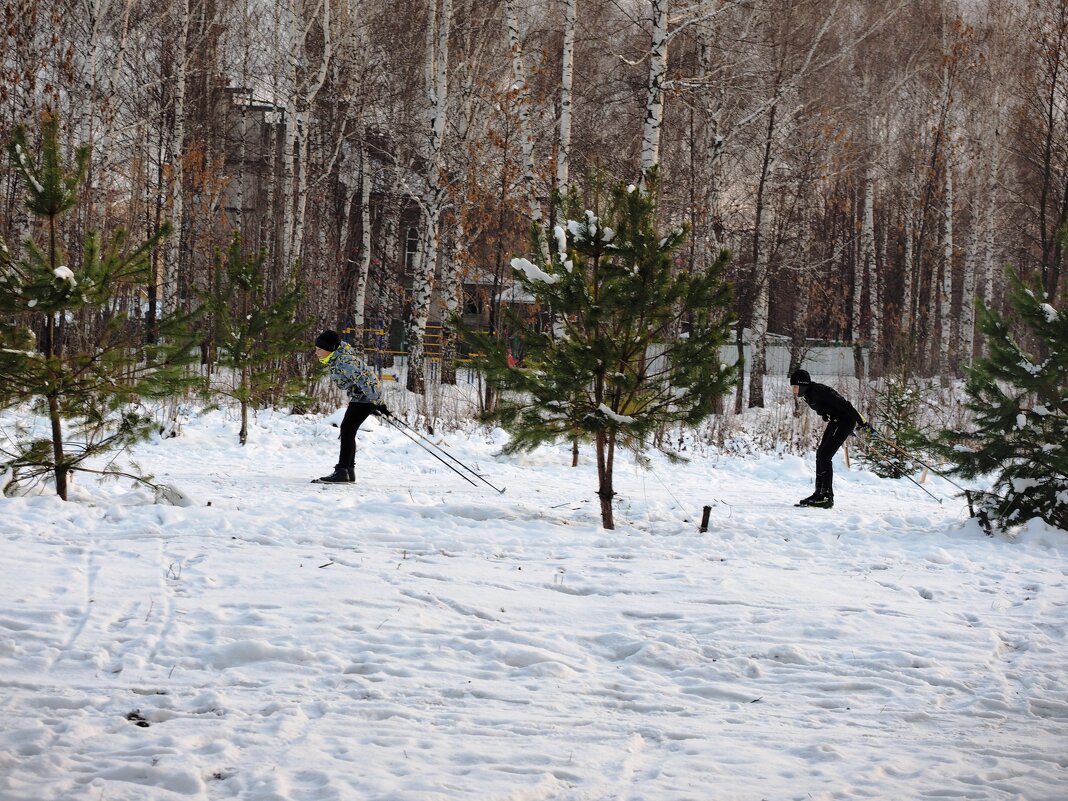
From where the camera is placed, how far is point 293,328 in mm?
12930

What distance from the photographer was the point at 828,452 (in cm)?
1048

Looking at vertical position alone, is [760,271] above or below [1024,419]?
above

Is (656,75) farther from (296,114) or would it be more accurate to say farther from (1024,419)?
(296,114)

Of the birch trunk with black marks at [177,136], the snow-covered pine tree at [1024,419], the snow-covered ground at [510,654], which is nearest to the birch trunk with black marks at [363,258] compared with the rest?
the birch trunk with black marks at [177,136]

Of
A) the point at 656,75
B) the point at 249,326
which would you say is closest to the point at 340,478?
the point at 249,326

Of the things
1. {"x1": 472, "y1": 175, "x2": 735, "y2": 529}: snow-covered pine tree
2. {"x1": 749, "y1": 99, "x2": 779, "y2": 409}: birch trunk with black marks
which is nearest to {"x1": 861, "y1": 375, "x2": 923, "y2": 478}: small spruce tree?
{"x1": 472, "y1": 175, "x2": 735, "y2": 529}: snow-covered pine tree

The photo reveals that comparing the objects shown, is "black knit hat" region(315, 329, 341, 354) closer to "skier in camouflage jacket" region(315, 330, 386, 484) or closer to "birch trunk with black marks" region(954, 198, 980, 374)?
"skier in camouflage jacket" region(315, 330, 386, 484)

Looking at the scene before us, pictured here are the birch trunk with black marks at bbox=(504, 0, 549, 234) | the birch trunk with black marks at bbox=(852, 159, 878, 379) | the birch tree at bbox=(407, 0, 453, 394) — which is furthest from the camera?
the birch trunk with black marks at bbox=(852, 159, 878, 379)

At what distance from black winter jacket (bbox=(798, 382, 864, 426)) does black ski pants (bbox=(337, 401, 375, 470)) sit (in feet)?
16.2

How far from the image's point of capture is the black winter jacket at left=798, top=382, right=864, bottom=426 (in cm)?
1074

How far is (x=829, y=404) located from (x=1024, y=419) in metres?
2.74

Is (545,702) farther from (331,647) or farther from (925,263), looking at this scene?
(925,263)

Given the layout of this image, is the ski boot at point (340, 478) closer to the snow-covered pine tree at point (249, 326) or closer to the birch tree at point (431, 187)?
the snow-covered pine tree at point (249, 326)

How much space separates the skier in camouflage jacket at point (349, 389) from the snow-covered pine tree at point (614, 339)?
2.57 meters
